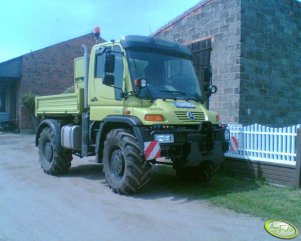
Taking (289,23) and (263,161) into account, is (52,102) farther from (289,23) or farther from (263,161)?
(289,23)

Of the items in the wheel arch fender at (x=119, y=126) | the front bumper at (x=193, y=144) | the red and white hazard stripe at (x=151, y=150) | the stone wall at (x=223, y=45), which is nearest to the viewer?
the red and white hazard stripe at (x=151, y=150)

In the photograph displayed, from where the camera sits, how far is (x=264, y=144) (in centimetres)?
807

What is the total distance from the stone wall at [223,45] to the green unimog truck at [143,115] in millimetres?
2870

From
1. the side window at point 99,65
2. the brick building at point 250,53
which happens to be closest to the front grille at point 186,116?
the side window at point 99,65

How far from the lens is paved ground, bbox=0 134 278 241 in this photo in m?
4.77

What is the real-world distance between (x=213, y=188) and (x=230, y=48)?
4.98m

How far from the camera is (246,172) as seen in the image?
834 centimetres

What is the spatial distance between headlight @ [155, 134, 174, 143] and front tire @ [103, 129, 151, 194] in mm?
382

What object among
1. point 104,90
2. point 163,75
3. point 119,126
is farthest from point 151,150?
point 104,90

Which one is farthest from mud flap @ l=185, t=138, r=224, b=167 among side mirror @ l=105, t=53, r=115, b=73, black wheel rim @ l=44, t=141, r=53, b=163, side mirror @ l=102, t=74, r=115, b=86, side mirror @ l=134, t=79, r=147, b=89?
black wheel rim @ l=44, t=141, r=53, b=163

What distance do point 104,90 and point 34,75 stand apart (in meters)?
16.7

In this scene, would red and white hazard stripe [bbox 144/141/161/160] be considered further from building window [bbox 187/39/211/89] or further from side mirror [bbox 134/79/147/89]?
building window [bbox 187/39/211/89]

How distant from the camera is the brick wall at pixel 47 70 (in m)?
22.4

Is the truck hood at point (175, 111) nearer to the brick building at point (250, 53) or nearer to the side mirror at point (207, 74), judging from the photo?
the side mirror at point (207, 74)
